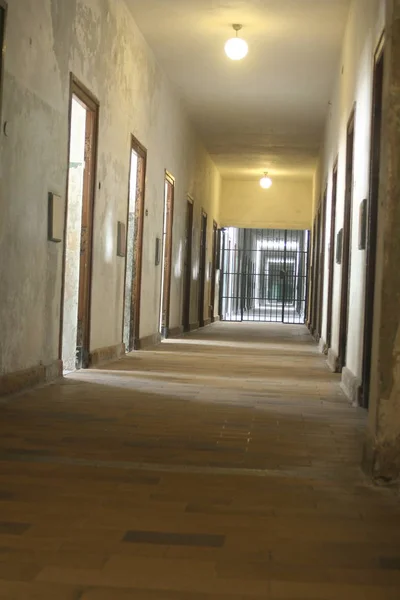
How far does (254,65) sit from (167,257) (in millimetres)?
3369

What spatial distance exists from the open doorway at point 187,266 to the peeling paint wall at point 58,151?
3.40 meters

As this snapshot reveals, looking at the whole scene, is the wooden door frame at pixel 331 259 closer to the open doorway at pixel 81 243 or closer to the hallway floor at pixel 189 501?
the open doorway at pixel 81 243

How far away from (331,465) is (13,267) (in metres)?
2.66

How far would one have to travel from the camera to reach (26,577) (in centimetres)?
206

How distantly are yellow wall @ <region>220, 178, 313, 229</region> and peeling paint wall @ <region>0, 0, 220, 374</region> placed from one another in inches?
380

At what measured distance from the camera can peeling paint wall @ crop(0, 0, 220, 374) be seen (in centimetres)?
523

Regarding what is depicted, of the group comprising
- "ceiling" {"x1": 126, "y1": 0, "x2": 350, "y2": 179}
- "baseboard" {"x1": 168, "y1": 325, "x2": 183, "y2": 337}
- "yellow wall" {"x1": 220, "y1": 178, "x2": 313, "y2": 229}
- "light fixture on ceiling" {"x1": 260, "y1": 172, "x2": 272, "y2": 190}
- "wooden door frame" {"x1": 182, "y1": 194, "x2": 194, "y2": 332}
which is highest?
"ceiling" {"x1": 126, "y1": 0, "x2": 350, "y2": 179}

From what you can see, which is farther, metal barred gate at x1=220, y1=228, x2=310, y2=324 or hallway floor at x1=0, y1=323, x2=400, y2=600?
metal barred gate at x1=220, y1=228, x2=310, y2=324

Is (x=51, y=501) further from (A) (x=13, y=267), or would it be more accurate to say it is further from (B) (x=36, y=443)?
(A) (x=13, y=267)

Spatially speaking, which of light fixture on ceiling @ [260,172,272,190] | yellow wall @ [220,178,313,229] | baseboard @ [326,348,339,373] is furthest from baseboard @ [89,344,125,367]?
yellow wall @ [220,178,313,229]

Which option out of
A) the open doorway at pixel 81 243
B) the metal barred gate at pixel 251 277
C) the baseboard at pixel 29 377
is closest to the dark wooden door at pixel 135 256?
the open doorway at pixel 81 243

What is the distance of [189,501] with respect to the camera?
290 centimetres

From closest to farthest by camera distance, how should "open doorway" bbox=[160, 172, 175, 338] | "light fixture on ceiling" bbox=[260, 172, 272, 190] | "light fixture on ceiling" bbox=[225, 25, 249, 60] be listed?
"light fixture on ceiling" bbox=[225, 25, 249, 60]
"open doorway" bbox=[160, 172, 175, 338]
"light fixture on ceiling" bbox=[260, 172, 272, 190]

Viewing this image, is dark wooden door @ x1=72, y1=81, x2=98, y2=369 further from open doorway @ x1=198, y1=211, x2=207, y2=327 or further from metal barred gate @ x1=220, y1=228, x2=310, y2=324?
metal barred gate @ x1=220, y1=228, x2=310, y2=324
